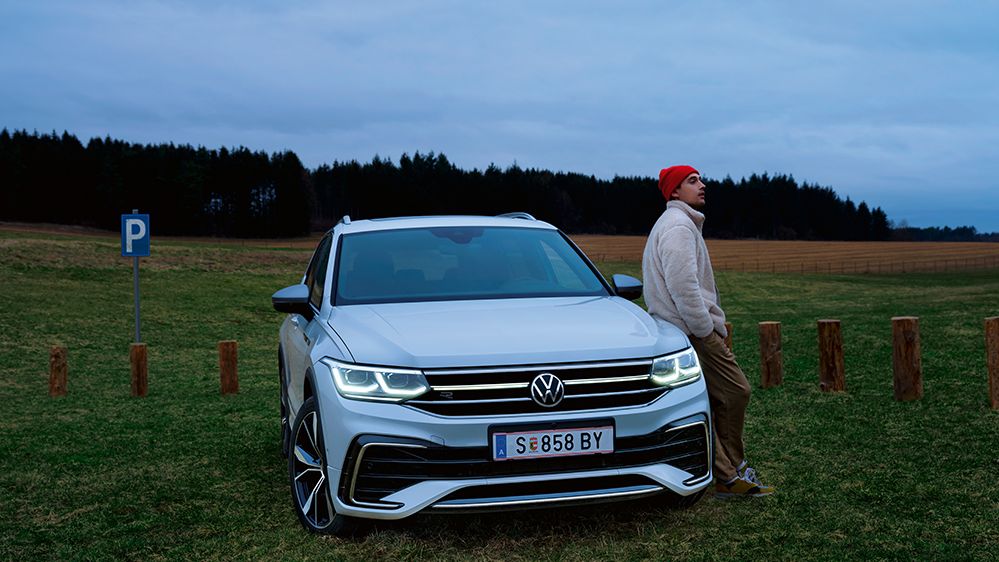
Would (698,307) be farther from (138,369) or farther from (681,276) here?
(138,369)

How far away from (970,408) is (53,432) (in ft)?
28.8

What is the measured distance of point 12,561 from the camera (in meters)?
4.87

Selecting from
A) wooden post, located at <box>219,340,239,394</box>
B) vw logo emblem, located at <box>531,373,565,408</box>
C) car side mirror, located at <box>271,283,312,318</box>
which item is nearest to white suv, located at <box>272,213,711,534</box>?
vw logo emblem, located at <box>531,373,565,408</box>

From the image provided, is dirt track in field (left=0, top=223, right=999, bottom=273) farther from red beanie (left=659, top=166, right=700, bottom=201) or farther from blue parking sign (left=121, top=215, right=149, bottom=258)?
red beanie (left=659, top=166, right=700, bottom=201)

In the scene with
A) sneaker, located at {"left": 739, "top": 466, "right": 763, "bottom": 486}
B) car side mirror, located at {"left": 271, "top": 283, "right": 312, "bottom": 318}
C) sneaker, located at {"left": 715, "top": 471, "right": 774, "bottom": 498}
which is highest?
car side mirror, located at {"left": 271, "top": 283, "right": 312, "bottom": 318}

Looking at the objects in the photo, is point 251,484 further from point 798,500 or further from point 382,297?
point 798,500

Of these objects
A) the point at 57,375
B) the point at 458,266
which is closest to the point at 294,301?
the point at 458,266

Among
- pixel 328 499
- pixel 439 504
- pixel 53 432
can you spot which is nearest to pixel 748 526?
pixel 439 504

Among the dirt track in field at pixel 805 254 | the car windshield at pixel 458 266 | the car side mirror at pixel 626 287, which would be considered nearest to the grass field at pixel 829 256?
the dirt track in field at pixel 805 254

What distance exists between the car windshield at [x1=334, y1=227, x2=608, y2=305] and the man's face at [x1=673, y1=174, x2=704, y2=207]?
741 millimetres

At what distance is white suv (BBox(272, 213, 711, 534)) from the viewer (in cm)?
438

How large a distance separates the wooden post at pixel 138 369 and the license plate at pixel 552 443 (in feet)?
33.5

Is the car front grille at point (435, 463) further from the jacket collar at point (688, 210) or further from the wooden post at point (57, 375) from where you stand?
the wooden post at point (57, 375)

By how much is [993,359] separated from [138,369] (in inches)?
418
